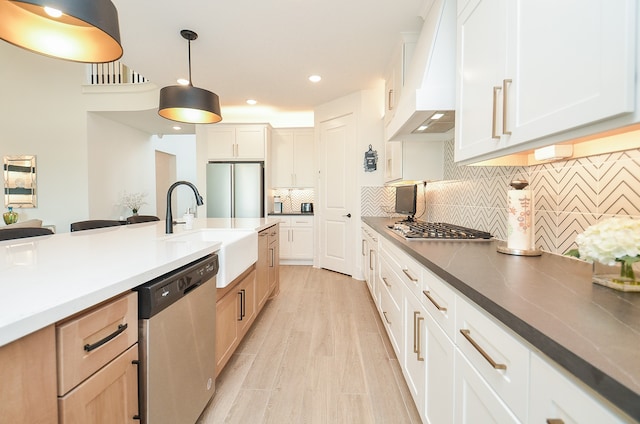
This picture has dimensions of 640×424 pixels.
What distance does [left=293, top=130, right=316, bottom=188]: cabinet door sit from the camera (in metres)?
5.35

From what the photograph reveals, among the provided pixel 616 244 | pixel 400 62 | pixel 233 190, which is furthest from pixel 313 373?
pixel 233 190

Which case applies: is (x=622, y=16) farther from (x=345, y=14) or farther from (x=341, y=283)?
(x=341, y=283)

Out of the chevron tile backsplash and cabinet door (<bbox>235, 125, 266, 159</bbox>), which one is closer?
the chevron tile backsplash

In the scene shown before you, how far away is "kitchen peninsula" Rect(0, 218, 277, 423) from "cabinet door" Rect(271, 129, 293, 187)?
4143mm

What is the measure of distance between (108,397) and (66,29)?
159cm

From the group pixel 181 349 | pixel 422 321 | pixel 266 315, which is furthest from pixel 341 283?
pixel 181 349

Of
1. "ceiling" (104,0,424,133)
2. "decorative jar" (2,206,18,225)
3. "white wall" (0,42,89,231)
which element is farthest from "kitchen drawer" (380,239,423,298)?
"decorative jar" (2,206,18,225)

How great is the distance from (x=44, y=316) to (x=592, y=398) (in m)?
1.04

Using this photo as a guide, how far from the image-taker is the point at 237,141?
511 centimetres

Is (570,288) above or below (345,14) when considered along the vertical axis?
below

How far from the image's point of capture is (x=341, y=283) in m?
3.96

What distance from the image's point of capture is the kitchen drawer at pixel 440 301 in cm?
101

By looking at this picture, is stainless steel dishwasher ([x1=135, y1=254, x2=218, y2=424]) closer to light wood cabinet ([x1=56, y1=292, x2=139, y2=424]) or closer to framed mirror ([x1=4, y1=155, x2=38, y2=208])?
light wood cabinet ([x1=56, y1=292, x2=139, y2=424])

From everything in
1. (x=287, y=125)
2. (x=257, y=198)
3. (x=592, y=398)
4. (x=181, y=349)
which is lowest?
(x=181, y=349)
